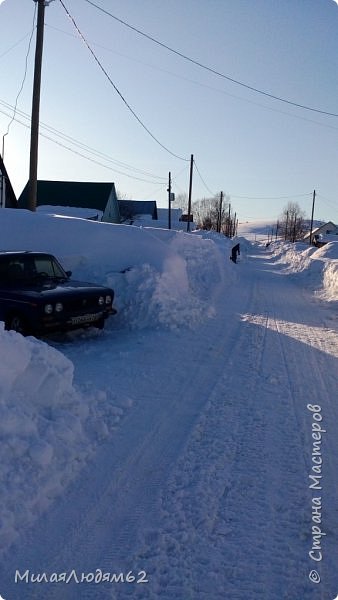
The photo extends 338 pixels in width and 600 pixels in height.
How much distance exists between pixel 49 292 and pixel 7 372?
3.62 m

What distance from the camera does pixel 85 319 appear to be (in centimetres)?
812

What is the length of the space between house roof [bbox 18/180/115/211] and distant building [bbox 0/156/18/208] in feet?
47.3

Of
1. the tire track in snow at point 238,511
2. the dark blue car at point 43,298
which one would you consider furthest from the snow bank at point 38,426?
the dark blue car at point 43,298

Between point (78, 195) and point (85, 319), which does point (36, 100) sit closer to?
point (85, 319)

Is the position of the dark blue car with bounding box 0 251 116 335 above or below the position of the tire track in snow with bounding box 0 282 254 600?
above

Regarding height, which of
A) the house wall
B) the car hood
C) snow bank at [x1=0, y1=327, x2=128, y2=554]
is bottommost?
snow bank at [x1=0, y1=327, x2=128, y2=554]

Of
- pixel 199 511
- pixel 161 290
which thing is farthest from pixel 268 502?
pixel 161 290

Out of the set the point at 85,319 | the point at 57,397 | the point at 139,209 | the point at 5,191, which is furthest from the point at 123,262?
the point at 139,209

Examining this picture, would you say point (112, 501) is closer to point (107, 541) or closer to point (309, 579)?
point (107, 541)

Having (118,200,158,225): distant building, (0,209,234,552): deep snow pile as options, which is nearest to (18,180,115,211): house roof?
(118,200,158,225): distant building

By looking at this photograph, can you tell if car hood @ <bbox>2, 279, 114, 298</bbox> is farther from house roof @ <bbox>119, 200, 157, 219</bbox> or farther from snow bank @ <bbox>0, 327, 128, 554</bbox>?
house roof @ <bbox>119, 200, 157, 219</bbox>

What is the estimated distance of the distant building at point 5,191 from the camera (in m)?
27.2

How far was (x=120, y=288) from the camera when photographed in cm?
999

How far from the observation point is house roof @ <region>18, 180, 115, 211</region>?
44531mm
